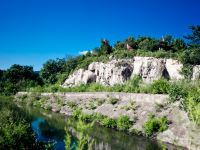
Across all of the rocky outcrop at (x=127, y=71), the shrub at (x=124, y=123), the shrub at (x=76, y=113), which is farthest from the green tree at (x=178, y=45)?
the shrub at (x=124, y=123)

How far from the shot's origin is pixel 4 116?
23.8 meters

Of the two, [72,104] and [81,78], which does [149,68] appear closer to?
[72,104]

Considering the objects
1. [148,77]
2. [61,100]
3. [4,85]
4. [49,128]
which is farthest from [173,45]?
[4,85]

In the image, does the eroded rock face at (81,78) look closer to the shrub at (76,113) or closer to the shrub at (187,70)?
the shrub at (76,113)

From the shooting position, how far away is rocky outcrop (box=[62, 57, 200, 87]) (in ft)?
197

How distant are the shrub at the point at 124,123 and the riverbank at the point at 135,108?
369 millimetres

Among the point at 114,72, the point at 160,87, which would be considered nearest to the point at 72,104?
the point at 114,72

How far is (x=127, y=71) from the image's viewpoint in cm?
6675

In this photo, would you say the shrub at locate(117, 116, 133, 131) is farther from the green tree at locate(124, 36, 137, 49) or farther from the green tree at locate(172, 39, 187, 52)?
the green tree at locate(124, 36, 137, 49)

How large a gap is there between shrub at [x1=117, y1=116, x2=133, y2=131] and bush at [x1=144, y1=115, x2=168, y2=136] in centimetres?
325

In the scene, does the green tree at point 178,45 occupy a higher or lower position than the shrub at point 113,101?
higher

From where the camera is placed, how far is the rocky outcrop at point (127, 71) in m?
60.1

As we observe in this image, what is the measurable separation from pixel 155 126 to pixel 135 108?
23.2ft

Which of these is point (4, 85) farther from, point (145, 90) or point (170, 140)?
point (170, 140)
